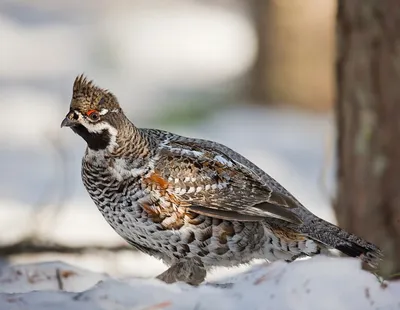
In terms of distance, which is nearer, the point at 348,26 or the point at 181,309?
the point at 181,309

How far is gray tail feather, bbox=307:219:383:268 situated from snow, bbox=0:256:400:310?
31.1 inches

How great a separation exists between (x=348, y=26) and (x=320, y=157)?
5324 millimetres

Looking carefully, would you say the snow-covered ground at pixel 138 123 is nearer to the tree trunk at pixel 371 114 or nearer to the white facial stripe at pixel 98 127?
the tree trunk at pixel 371 114

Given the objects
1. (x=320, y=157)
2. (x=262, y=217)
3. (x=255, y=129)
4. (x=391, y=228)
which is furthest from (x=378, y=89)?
(x=255, y=129)

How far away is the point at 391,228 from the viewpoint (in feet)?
18.6

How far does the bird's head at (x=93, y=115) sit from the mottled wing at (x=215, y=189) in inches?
10.4

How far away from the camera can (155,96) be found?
48.4 feet

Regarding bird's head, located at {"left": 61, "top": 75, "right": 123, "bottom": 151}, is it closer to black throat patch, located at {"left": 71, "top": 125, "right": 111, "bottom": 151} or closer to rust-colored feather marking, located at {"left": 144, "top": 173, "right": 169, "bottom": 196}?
black throat patch, located at {"left": 71, "top": 125, "right": 111, "bottom": 151}

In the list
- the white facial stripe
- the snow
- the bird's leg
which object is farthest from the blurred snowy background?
the snow

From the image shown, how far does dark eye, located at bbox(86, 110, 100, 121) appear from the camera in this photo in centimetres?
394

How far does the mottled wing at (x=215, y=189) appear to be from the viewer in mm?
4000

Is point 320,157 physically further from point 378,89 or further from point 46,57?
point 46,57

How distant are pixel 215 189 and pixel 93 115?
64cm

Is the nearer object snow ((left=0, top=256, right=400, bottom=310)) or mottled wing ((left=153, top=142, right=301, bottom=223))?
snow ((left=0, top=256, right=400, bottom=310))
